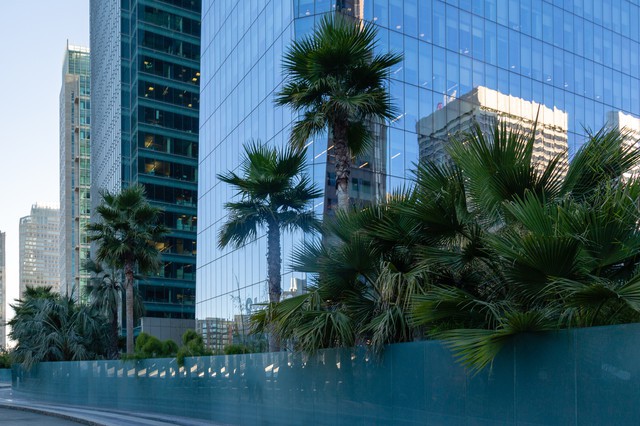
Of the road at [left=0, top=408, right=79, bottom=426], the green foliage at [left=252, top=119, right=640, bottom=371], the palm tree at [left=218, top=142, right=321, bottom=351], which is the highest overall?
the palm tree at [left=218, top=142, right=321, bottom=351]

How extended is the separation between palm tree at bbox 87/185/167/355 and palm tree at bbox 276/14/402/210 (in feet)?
62.5

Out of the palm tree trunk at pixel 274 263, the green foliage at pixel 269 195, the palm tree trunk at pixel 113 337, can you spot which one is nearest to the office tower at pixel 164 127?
the palm tree trunk at pixel 113 337

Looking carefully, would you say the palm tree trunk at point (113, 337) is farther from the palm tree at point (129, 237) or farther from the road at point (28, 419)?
the road at point (28, 419)

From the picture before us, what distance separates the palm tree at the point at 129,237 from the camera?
34.7 m

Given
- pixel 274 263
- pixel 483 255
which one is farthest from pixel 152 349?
pixel 483 255

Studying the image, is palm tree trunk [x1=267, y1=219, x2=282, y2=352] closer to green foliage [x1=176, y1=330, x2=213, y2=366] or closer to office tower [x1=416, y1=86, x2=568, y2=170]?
green foliage [x1=176, y1=330, x2=213, y2=366]

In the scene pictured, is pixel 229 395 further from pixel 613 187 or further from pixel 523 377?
pixel 613 187

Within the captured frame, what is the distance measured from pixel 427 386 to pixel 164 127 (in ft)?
231

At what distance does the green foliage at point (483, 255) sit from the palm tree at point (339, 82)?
300 cm

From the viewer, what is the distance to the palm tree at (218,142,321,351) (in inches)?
777

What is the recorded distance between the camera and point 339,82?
17.1 meters

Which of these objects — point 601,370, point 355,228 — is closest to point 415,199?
point 355,228

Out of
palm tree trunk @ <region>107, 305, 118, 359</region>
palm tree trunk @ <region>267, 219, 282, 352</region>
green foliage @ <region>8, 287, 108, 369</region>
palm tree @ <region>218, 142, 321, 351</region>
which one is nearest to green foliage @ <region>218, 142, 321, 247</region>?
palm tree @ <region>218, 142, 321, 351</region>

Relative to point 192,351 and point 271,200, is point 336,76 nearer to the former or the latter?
point 271,200
